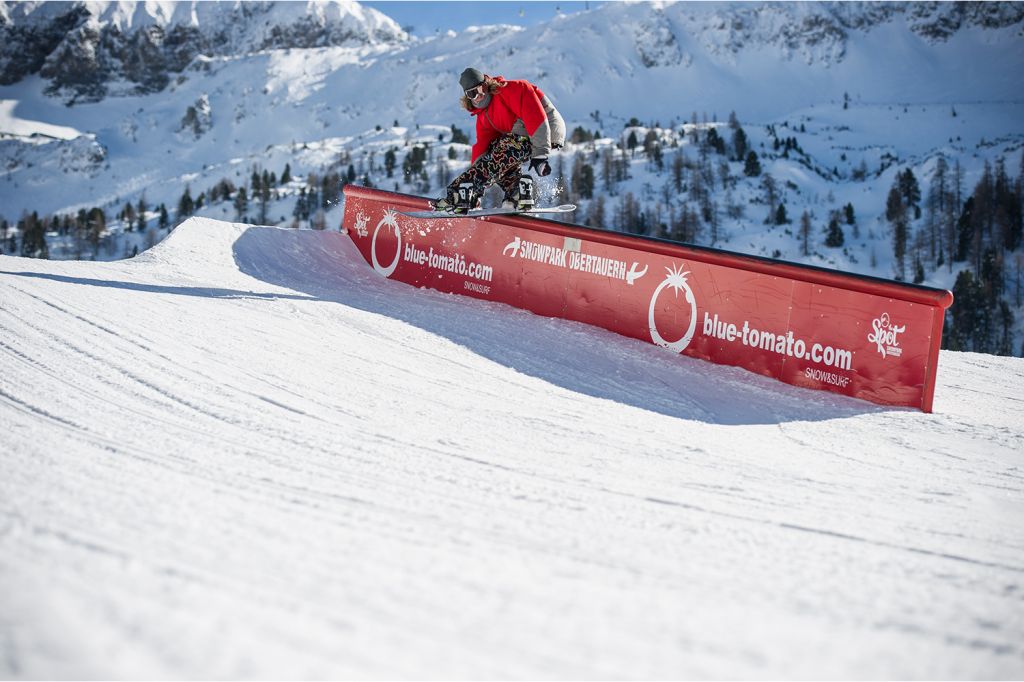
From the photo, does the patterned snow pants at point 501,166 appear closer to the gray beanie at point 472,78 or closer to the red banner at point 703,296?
the red banner at point 703,296

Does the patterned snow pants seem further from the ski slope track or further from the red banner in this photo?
the ski slope track

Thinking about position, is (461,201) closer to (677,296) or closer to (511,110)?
(511,110)

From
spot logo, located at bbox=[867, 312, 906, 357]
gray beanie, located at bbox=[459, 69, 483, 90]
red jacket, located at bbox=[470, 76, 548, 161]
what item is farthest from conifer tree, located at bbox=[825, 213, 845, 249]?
spot logo, located at bbox=[867, 312, 906, 357]

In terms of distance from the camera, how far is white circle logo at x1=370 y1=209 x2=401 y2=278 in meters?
9.28

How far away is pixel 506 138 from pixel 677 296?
2.57 m

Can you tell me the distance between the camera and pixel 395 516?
8.75 feet

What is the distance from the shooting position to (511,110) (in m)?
7.39

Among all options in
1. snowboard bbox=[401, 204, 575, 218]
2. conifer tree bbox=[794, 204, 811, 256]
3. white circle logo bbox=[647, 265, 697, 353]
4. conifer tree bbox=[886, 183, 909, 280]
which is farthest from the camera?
conifer tree bbox=[794, 204, 811, 256]

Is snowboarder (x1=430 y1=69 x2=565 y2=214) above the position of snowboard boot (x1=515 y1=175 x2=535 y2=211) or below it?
above

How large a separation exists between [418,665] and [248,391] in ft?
8.90

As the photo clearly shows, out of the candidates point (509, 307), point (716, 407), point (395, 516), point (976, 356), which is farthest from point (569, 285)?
point (395, 516)

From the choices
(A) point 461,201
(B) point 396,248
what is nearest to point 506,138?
(A) point 461,201

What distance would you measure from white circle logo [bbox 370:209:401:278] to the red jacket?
6.57ft

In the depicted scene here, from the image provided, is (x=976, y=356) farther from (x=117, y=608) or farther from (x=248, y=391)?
(x=117, y=608)
